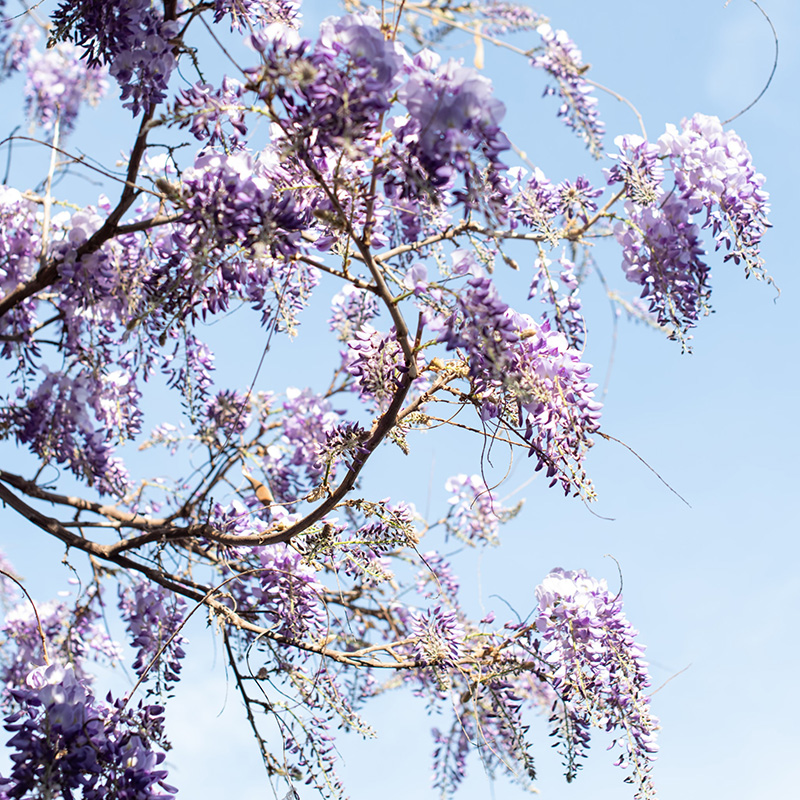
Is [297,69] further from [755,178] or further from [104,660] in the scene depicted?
[104,660]

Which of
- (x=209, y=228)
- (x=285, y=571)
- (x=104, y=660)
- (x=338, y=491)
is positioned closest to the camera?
(x=209, y=228)

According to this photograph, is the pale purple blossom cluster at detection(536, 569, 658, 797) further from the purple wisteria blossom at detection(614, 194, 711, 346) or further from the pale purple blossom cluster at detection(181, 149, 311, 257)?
the pale purple blossom cluster at detection(181, 149, 311, 257)

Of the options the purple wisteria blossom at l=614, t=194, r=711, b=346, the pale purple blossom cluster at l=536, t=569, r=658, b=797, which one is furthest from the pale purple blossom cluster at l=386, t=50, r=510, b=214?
the pale purple blossom cluster at l=536, t=569, r=658, b=797

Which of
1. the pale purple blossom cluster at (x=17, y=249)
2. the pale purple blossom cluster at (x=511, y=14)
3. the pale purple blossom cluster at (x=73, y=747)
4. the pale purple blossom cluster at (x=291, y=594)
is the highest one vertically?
the pale purple blossom cluster at (x=511, y=14)

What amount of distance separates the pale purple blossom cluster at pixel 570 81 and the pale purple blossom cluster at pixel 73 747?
2.33 m

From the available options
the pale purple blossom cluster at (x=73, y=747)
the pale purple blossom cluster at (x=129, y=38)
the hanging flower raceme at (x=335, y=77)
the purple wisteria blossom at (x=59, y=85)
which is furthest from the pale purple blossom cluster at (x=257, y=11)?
the purple wisteria blossom at (x=59, y=85)

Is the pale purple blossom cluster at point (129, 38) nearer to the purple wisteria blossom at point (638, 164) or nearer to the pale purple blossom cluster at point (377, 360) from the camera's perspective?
the pale purple blossom cluster at point (377, 360)

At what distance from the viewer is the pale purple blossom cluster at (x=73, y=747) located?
1.85 m

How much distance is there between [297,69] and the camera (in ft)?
4.07

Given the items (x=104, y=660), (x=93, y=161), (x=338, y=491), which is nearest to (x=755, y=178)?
(x=338, y=491)

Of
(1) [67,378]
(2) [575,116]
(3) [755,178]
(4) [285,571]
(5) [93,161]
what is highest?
(2) [575,116]

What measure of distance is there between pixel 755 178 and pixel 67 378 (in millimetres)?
2432

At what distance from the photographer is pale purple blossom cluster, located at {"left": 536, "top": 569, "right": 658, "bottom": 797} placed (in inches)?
85.8

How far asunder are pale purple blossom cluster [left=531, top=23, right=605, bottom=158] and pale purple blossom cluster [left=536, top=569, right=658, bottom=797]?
153 cm
